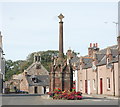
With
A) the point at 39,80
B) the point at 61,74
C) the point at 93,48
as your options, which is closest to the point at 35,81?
the point at 39,80

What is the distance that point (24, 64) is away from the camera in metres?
113

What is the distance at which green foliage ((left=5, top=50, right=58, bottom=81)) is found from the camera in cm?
11216

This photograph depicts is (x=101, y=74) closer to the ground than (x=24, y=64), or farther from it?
closer to the ground

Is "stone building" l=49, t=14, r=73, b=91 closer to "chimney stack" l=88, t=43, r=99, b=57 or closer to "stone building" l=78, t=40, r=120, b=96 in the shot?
"stone building" l=78, t=40, r=120, b=96

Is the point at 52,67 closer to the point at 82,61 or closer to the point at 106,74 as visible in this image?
the point at 106,74

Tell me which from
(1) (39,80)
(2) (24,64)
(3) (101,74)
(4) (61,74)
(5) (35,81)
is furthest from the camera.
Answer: (2) (24,64)

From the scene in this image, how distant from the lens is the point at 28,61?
116375 millimetres

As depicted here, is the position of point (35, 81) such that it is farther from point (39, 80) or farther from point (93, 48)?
point (93, 48)

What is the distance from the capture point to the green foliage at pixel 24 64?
11216 centimetres

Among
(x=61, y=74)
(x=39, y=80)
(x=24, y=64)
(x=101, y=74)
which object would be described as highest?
(x=24, y=64)

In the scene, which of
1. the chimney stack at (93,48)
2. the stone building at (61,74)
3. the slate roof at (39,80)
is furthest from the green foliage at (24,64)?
the stone building at (61,74)

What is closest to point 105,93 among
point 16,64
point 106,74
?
point 106,74

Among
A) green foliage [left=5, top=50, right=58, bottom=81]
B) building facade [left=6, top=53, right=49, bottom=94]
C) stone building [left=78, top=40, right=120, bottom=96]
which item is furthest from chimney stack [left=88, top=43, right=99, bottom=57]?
green foliage [left=5, top=50, right=58, bottom=81]

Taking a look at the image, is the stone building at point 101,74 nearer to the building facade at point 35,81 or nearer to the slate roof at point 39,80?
the building facade at point 35,81
